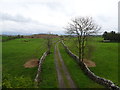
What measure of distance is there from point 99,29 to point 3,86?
1197 inches

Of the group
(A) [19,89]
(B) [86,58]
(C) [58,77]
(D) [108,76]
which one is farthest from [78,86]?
(B) [86,58]

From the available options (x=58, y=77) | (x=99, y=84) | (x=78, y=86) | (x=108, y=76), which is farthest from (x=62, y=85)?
(x=108, y=76)

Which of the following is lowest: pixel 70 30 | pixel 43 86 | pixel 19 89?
pixel 43 86

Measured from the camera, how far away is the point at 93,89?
23.4 metres

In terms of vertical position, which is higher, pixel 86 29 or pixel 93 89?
pixel 86 29

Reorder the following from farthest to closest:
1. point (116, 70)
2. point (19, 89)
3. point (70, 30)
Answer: point (70, 30) → point (116, 70) → point (19, 89)

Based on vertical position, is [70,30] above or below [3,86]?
above

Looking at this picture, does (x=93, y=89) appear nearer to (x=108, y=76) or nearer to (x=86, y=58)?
(x=108, y=76)

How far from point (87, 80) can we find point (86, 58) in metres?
19.9

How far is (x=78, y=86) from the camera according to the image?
24688 millimetres

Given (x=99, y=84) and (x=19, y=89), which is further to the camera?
(x=99, y=84)

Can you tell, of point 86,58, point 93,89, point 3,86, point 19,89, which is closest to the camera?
point 3,86

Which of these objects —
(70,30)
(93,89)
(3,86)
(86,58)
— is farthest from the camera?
(86,58)

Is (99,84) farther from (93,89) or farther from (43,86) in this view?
(43,86)
